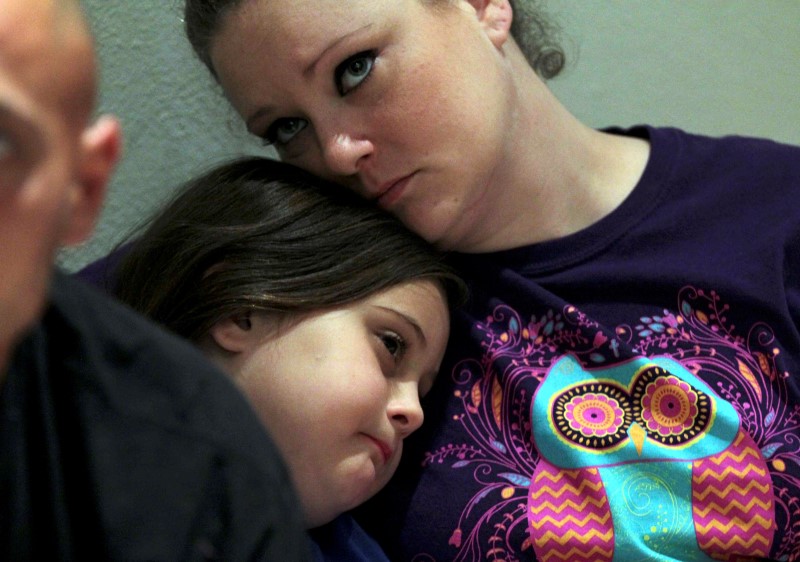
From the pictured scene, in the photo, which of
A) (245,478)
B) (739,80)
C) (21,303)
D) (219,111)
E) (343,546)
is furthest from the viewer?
(739,80)

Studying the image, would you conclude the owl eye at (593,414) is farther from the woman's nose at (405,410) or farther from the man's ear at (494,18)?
the man's ear at (494,18)

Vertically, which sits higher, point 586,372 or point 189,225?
point 189,225

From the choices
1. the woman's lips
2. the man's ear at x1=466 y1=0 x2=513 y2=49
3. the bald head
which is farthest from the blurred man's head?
the man's ear at x1=466 y1=0 x2=513 y2=49

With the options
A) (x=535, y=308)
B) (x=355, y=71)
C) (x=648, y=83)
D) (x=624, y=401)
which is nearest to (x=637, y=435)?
(x=624, y=401)

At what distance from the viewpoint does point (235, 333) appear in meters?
0.85

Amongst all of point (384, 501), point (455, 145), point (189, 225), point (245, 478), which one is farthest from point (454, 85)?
point (245, 478)

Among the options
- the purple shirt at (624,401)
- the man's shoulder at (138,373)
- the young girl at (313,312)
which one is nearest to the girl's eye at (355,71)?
the young girl at (313,312)

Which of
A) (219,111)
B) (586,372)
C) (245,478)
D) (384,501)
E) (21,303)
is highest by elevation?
(21,303)

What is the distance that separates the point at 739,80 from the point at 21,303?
4.08 feet

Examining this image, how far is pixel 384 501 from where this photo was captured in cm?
94

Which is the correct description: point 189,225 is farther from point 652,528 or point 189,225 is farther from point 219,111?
point 652,528

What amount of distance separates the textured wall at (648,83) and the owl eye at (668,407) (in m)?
0.58

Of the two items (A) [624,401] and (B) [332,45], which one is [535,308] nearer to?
(A) [624,401]

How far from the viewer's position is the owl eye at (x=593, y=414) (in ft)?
2.99
